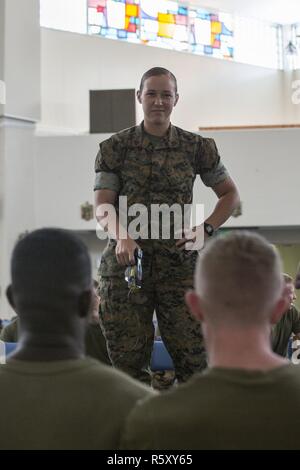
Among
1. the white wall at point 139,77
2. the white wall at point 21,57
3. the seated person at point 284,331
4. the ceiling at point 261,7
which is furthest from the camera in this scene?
the ceiling at point 261,7

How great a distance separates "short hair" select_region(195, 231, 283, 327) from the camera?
1.10m

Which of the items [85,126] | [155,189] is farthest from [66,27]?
[155,189]

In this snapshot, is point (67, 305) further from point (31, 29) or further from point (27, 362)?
point (31, 29)

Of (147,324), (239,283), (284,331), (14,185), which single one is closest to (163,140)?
(147,324)

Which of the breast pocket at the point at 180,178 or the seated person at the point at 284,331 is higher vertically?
the breast pocket at the point at 180,178

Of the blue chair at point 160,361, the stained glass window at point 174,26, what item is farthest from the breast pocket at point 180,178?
the stained glass window at point 174,26

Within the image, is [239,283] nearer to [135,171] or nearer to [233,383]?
[233,383]

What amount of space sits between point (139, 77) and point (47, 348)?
8.47 m

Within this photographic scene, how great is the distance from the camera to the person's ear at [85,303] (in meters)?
1.23

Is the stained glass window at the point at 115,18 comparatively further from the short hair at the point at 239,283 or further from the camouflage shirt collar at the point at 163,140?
the short hair at the point at 239,283

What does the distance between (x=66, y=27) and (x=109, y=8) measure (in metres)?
0.68

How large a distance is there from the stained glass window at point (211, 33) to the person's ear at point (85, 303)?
890cm

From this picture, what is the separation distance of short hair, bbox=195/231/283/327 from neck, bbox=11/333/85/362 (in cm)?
25

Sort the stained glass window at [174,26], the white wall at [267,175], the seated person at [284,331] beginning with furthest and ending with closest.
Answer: the stained glass window at [174,26] < the white wall at [267,175] < the seated person at [284,331]
